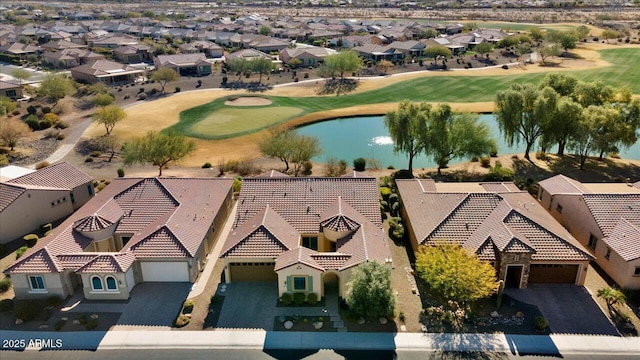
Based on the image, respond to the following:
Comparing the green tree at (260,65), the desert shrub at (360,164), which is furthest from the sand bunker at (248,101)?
the desert shrub at (360,164)

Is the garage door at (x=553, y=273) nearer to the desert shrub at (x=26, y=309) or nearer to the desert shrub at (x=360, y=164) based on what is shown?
the desert shrub at (x=360, y=164)

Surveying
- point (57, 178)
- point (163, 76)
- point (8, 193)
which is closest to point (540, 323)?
point (57, 178)

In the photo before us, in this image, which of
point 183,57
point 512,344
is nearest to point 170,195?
point 512,344

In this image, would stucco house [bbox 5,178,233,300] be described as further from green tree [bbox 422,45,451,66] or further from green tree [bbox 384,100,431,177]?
green tree [bbox 422,45,451,66]

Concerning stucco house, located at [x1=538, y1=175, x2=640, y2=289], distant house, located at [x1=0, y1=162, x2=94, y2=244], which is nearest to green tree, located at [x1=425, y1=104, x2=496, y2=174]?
stucco house, located at [x1=538, y1=175, x2=640, y2=289]

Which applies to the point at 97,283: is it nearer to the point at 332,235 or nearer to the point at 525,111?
the point at 332,235

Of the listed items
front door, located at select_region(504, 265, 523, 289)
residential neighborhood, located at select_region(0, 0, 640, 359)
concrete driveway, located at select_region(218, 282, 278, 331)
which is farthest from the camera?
front door, located at select_region(504, 265, 523, 289)

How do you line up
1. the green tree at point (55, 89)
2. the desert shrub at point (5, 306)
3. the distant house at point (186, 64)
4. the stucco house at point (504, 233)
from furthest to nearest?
the distant house at point (186, 64) → the green tree at point (55, 89) → the stucco house at point (504, 233) → the desert shrub at point (5, 306)
